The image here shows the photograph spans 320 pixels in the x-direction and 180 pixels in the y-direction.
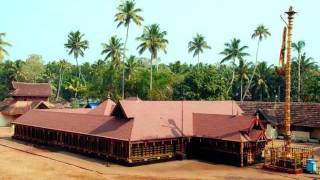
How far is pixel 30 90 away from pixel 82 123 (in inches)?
1282

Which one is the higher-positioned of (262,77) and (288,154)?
(262,77)

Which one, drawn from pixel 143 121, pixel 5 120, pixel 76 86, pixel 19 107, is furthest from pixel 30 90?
pixel 143 121

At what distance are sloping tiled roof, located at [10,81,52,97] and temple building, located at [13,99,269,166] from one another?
28220mm

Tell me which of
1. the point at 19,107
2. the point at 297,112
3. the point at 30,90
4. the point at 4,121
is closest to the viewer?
the point at 297,112

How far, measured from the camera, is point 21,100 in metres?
68.2

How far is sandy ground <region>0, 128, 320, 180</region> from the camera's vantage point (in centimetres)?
2856

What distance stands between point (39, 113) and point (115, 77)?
30350mm

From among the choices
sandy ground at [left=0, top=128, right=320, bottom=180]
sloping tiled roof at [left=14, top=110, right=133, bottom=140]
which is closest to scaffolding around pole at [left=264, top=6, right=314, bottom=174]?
sandy ground at [left=0, top=128, right=320, bottom=180]

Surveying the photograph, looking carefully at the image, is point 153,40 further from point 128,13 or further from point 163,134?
point 163,134

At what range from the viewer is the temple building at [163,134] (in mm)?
32938

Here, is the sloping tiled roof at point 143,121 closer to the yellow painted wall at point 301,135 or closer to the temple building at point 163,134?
the temple building at point 163,134

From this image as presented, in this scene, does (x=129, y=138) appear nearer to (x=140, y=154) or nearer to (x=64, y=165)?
(x=140, y=154)

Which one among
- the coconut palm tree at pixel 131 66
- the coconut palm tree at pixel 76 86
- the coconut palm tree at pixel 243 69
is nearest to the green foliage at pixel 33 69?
the coconut palm tree at pixel 76 86

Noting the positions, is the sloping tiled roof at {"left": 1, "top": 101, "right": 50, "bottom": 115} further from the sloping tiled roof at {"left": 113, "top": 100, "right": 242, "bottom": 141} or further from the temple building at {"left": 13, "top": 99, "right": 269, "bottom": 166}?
the sloping tiled roof at {"left": 113, "top": 100, "right": 242, "bottom": 141}
